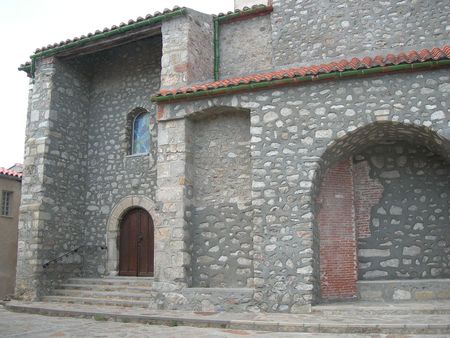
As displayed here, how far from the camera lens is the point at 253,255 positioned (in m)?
8.52

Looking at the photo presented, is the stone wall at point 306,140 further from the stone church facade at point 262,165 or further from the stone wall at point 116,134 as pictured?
the stone wall at point 116,134

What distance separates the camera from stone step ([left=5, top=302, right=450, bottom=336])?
6.52 metres

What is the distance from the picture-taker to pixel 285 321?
711 centimetres

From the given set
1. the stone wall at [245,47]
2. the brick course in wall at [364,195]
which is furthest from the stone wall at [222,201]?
the stone wall at [245,47]

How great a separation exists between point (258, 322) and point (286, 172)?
8.76 feet

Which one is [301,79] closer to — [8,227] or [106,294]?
[106,294]

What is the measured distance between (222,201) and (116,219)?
3.79 metres

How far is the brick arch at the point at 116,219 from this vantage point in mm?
11625

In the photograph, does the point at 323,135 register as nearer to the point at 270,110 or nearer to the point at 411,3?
the point at 270,110

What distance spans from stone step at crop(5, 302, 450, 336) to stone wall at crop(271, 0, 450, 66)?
235 inches

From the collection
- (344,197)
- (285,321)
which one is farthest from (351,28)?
(285,321)

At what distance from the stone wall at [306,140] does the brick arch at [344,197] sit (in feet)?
0.14

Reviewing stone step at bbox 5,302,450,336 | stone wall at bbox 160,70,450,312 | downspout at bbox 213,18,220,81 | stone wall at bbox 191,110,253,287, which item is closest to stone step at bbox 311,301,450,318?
stone step at bbox 5,302,450,336

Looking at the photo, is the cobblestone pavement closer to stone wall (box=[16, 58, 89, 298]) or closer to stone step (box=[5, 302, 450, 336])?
stone step (box=[5, 302, 450, 336])
